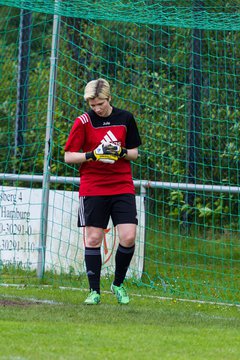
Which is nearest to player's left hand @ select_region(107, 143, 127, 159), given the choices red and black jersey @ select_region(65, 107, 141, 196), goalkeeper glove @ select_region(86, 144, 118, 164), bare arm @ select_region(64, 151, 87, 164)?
goalkeeper glove @ select_region(86, 144, 118, 164)

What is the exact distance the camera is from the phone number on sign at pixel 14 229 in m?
10.7

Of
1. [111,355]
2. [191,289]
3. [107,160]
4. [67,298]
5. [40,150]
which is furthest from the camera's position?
[40,150]

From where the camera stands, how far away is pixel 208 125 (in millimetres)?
12086

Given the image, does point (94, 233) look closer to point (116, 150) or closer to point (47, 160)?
point (116, 150)

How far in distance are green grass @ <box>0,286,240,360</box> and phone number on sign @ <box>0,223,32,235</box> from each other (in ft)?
5.65

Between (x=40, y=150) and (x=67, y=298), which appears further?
(x=40, y=150)

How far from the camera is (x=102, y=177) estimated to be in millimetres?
8117

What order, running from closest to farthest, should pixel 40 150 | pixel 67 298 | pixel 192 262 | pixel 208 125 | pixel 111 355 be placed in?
pixel 111 355 → pixel 67 298 → pixel 192 262 → pixel 208 125 → pixel 40 150

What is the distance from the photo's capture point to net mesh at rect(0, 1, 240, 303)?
1018 cm

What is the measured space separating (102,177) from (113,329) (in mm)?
1775

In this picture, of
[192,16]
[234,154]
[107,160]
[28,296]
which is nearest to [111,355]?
[107,160]

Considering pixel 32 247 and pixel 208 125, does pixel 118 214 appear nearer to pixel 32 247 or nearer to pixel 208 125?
pixel 32 247

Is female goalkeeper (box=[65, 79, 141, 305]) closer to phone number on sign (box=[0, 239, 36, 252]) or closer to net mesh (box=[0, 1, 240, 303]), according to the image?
net mesh (box=[0, 1, 240, 303])

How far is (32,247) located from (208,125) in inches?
111
